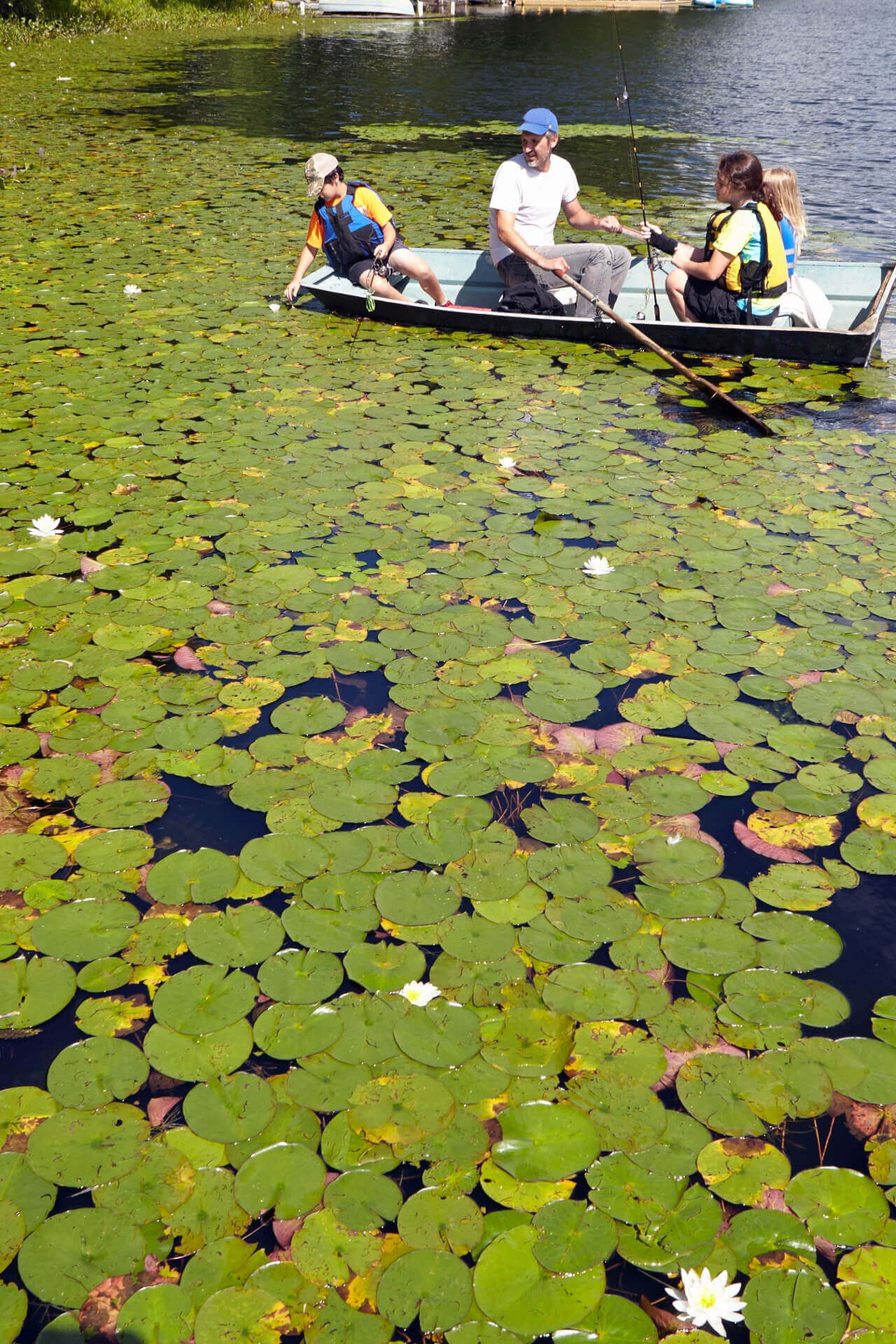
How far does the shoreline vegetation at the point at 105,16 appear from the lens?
2075 cm

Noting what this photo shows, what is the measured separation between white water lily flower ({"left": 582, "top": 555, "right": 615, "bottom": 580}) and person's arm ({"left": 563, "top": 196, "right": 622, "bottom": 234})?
2918 mm

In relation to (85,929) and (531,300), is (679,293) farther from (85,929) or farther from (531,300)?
(85,929)

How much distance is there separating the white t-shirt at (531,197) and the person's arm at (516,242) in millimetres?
38

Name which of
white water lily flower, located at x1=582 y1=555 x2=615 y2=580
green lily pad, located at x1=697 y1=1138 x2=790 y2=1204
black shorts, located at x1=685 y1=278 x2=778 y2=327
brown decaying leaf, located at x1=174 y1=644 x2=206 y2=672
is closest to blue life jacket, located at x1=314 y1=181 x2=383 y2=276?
black shorts, located at x1=685 y1=278 x2=778 y2=327

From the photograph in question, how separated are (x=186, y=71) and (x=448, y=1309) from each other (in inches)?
853

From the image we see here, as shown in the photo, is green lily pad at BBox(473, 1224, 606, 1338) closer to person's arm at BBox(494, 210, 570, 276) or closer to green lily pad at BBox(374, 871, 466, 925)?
green lily pad at BBox(374, 871, 466, 925)

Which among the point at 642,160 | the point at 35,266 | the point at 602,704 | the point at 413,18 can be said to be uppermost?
the point at 413,18

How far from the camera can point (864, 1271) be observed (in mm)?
1503

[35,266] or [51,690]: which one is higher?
[35,266]

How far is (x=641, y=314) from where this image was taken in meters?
6.02

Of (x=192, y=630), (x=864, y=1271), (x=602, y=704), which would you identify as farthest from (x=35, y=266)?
(x=864, y=1271)

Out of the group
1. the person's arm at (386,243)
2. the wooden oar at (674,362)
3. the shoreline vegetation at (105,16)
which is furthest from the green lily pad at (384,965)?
the shoreline vegetation at (105,16)

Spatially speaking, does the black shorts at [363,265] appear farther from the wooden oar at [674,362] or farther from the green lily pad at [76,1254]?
the green lily pad at [76,1254]

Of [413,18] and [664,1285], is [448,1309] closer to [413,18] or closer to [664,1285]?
[664,1285]
